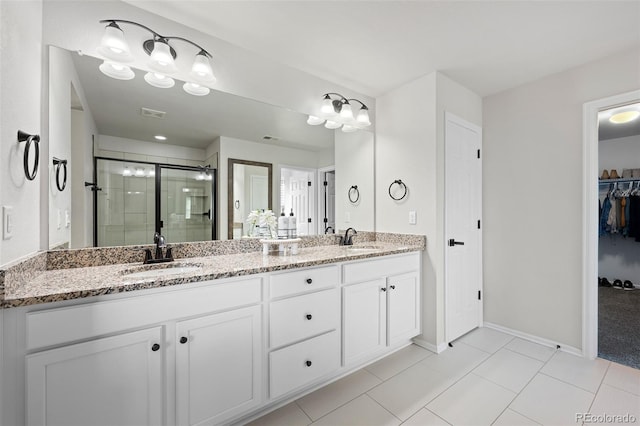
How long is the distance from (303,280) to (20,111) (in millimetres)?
1560

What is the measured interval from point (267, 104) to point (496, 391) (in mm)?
2661

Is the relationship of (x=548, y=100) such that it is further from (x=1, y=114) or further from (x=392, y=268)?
(x=1, y=114)

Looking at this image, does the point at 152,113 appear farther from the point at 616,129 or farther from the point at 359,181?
the point at 616,129

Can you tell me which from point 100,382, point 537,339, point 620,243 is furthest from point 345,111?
point 620,243

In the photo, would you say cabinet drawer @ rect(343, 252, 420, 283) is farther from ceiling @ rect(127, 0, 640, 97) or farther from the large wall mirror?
ceiling @ rect(127, 0, 640, 97)

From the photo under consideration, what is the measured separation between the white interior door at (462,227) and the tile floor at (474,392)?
43cm

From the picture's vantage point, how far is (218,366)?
1.40 m

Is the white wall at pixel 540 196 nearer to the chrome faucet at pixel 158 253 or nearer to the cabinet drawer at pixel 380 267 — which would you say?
the cabinet drawer at pixel 380 267

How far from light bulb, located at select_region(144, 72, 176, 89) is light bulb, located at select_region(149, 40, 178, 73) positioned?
1.6 inches

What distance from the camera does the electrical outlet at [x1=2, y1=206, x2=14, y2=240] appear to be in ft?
3.42

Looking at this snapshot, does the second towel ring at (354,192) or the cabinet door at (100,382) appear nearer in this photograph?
the cabinet door at (100,382)

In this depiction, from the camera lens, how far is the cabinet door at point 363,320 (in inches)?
77.4

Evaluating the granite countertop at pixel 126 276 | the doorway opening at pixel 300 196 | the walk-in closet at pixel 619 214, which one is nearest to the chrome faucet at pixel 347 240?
the doorway opening at pixel 300 196

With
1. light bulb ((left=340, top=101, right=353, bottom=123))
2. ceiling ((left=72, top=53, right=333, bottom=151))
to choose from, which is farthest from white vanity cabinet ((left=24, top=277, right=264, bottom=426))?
light bulb ((left=340, top=101, right=353, bottom=123))
